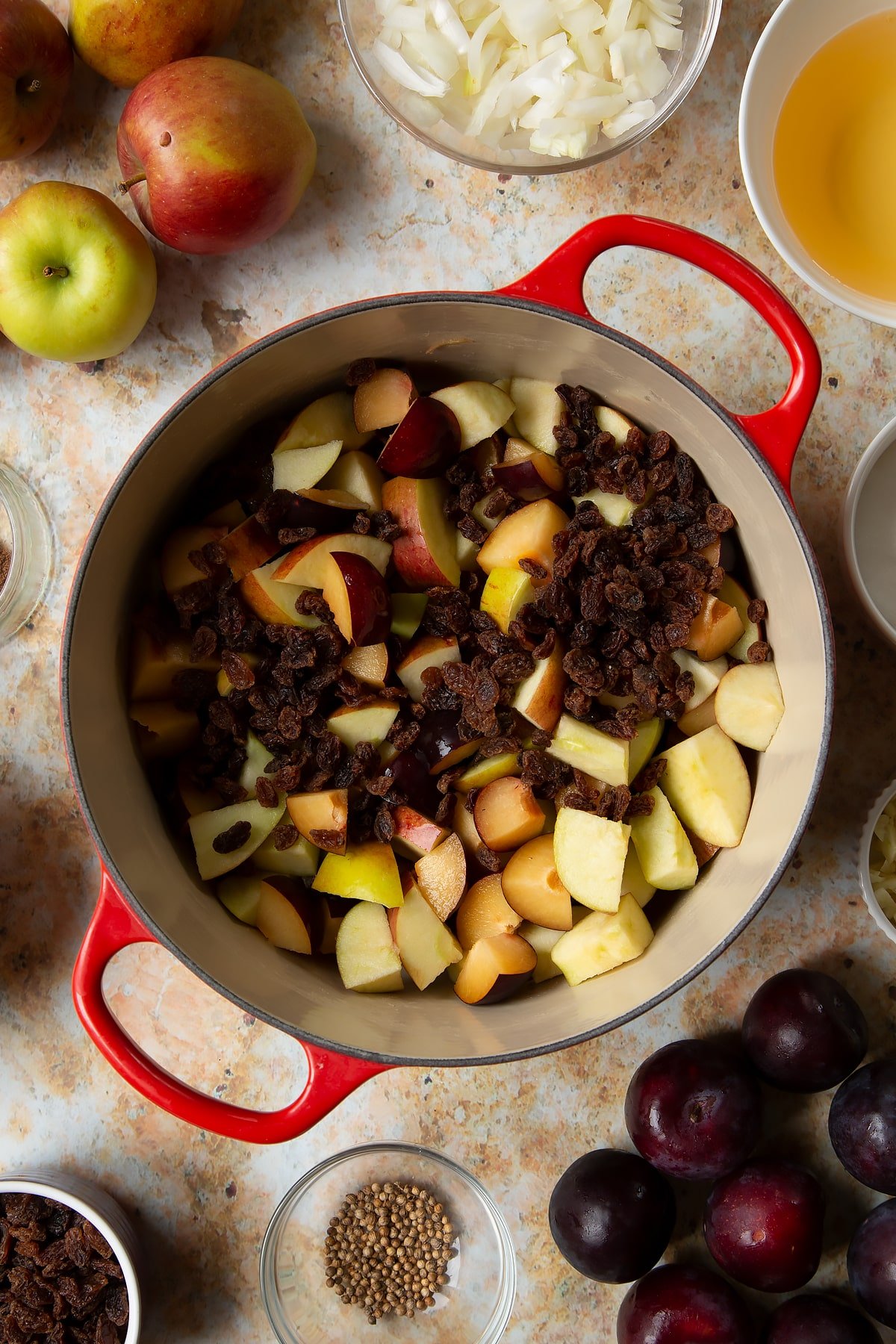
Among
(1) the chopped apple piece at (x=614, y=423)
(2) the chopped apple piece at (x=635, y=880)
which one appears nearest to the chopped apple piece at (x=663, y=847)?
(2) the chopped apple piece at (x=635, y=880)

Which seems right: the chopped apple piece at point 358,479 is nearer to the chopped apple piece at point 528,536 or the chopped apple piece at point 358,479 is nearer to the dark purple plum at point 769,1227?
the chopped apple piece at point 528,536

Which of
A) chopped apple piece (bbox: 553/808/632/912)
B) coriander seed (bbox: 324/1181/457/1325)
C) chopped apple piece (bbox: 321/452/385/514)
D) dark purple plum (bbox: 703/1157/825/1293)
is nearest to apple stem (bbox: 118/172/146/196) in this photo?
chopped apple piece (bbox: 321/452/385/514)

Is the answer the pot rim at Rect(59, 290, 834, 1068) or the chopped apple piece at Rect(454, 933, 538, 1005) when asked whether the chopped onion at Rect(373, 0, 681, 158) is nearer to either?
the pot rim at Rect(59, 290, 834, 1068)

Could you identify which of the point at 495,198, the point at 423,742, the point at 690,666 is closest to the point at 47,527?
the point at 423,742

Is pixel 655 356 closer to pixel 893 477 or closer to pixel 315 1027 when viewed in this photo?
pixel 893 477

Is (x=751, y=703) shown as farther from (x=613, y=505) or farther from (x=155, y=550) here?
(x=155, y=550)

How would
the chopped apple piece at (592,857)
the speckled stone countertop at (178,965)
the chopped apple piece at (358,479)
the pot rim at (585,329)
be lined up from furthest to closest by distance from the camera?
the speckled stone countertop at (178,965), the chopped apple piece at (358,479), the chopped apple piece at (592,857), the pot rim at (585,329)
